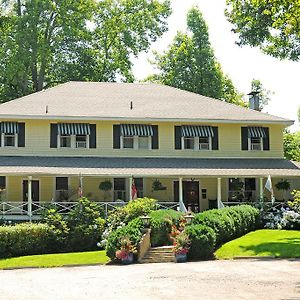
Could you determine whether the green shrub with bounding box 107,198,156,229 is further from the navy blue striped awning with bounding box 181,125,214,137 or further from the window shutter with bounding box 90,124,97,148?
the navy blue striped awning with bounding box 181,125,214,137

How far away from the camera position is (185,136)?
109 ft

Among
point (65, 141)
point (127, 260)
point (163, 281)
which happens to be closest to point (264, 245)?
point (127, 260)

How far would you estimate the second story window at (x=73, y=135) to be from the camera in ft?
106

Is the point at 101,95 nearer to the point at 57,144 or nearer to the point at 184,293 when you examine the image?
the point at 57,144

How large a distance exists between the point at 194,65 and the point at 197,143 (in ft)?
70.4

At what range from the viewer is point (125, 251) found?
22375 millimetres

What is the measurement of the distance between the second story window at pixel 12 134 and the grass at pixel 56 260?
886 centimetres

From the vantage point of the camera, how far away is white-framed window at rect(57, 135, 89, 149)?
107ft

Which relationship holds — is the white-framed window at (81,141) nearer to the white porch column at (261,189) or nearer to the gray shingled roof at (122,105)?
the gray shingled roof at (122,105)

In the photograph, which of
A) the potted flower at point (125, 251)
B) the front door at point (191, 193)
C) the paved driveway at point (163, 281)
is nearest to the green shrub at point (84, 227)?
the potted flower at point (125, 251)

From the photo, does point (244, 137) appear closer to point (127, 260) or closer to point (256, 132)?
point (256, 132)

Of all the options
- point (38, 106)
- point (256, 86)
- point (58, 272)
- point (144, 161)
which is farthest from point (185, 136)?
point (256, 86)

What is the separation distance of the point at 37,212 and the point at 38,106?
274 inches

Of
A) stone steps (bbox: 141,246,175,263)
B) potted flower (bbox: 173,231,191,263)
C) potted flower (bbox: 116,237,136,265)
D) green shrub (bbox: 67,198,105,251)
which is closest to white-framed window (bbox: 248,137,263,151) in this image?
green shrub (bbox: 67,198,105,251)
